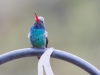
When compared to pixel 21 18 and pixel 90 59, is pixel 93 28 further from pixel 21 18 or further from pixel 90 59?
pixel 21 18

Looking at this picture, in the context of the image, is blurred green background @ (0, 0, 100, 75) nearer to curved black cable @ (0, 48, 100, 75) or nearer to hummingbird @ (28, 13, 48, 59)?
hummingbird @ (28, 13, 48, 59)

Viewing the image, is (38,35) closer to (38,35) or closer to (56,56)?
(38,35)

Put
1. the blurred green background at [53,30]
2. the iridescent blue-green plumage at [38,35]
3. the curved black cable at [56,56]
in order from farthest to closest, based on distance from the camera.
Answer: the blurred green background at [53,30], the iridescent blue-green plumage at [38,35], the curved black cable at [56,56]

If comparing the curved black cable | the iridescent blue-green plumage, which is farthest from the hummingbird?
the curved black cable

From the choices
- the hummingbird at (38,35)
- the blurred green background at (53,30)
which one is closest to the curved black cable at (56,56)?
the hummingbird at (38,35)

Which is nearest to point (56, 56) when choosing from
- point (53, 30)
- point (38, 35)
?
point (38, 35)

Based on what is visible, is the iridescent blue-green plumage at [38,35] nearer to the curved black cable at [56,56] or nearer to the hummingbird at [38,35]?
the hummingbird at [38,35]

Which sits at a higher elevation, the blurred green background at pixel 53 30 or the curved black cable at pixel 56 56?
the blurred green background at pixel 53 30

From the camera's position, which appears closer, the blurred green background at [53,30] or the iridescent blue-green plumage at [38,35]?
the iridescent blue-green plumage at [38,35]

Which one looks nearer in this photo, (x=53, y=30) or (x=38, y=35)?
(x=38, y=35)
